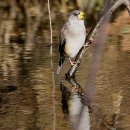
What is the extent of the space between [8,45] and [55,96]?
3068mm

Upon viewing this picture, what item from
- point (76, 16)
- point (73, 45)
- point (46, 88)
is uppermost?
point (76, 16)

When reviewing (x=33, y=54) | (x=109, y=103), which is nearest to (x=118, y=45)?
(x=33, y=54)

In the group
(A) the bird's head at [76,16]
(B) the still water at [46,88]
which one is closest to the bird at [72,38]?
(A) the bird's head at [76,16]

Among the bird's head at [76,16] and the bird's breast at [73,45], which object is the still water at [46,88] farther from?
the bird's head at [76,16]

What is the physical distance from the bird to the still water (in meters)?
0.25

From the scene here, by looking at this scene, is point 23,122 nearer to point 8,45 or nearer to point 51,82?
point 51,82

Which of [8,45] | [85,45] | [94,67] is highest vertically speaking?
[94,67]

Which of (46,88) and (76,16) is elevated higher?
(76,16)

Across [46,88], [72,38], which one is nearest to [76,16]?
[72,38]

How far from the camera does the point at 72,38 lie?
5.71 m

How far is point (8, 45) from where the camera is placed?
26.0ft

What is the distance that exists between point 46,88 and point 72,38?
0.71 metres

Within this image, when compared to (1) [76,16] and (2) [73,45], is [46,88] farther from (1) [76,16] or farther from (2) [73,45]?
(1) [76,16]

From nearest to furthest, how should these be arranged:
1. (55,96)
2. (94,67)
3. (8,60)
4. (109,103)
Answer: (94,67) → (109,103) → (55,96) → (8,60)
